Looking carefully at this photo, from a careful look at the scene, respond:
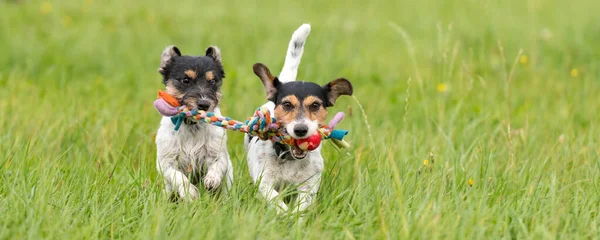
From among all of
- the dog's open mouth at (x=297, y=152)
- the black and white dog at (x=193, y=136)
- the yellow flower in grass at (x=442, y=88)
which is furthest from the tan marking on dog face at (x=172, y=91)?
the yellow flower in grass at (x=442, y=88)

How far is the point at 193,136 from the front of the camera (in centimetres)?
506

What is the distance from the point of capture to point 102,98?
7.67 meters

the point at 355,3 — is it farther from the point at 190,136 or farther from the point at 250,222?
the point at 250,222

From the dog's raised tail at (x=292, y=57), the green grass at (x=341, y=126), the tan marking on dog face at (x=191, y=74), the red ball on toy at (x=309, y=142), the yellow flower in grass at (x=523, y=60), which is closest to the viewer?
the green grass at (x=341, y=126)

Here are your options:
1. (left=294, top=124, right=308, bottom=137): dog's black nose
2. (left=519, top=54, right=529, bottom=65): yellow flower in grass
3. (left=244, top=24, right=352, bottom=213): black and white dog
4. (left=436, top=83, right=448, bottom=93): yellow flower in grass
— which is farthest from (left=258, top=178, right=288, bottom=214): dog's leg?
(left=519, top=54, right=529, bottom=65): yellow flower in grass

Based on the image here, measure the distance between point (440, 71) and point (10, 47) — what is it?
→ 18.4 feet

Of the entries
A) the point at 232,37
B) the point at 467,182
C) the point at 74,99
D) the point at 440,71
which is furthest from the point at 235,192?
the point at 232,37

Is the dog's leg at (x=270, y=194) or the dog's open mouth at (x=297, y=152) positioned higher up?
the dog's open mouth at (x=297, y=152)

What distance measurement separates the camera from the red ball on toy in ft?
14.5

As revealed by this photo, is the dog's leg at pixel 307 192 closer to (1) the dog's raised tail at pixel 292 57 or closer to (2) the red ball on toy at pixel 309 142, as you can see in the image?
(2) the red ball on toy at pixel 309 142

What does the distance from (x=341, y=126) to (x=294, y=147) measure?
2.34 m

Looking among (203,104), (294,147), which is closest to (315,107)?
(294,147)

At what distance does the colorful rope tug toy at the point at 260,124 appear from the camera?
4.51 metres

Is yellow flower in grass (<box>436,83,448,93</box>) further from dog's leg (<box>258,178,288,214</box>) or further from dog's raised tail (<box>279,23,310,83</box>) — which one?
dog's leg (<box>258,178,288,214</box>)
